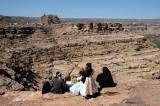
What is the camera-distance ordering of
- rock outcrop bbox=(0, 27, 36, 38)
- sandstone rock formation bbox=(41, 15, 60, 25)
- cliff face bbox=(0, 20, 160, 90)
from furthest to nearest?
sandstone rock formation bbox=(41, 15, 60, 25)
rock outcrop bbox=(0, 27, 36, 38)
cliff face bbox=(0, 20, 160, 90)

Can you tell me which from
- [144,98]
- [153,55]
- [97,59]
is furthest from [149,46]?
[144,98]

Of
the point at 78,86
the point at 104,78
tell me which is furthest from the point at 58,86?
the point at 104,78

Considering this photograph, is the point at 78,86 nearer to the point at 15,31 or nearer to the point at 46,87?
the point at 46,87

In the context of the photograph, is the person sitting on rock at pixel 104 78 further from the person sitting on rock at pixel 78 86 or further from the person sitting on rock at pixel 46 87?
the person sitting on rock at pixel 46 87

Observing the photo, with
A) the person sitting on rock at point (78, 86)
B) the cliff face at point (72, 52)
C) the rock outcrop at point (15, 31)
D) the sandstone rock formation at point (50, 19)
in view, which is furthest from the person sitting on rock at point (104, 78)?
the sandstone rock formation at point (50, 19)

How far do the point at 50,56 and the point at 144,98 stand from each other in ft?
79.4

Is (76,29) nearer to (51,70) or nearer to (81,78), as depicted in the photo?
(51,70)

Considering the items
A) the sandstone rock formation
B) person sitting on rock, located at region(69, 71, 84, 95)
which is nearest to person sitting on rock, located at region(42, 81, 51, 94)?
person sitting on rock, located at region(69, 71, 84, 95)

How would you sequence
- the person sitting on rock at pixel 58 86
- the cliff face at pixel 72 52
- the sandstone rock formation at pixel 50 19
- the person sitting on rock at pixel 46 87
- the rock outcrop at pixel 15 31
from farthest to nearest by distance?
the sandstone rock formation at pixel 50 19 < the rock outcrop at pixel 15 31 < the cliff face at pixel 72 52 < the person sitting on rock at pixel 46 87 < the person sitting on rock at pixel 58 86

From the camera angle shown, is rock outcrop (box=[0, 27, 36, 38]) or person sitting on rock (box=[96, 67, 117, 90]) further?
rock outcrop (box=[0, 27, 36, 38])

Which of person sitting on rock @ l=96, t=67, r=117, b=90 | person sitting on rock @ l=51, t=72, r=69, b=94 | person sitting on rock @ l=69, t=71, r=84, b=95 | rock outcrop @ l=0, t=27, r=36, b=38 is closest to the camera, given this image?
person sitting on rock @ l=69, t=71, r=84, b=95

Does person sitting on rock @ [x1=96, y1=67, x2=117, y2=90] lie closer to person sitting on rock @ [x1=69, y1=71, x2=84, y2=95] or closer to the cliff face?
person sitting on rock @ [x1=69, y1=71, x2=84, y2=95]

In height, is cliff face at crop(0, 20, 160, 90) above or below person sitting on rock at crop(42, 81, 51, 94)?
below

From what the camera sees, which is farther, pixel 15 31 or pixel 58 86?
pixel 15 31
